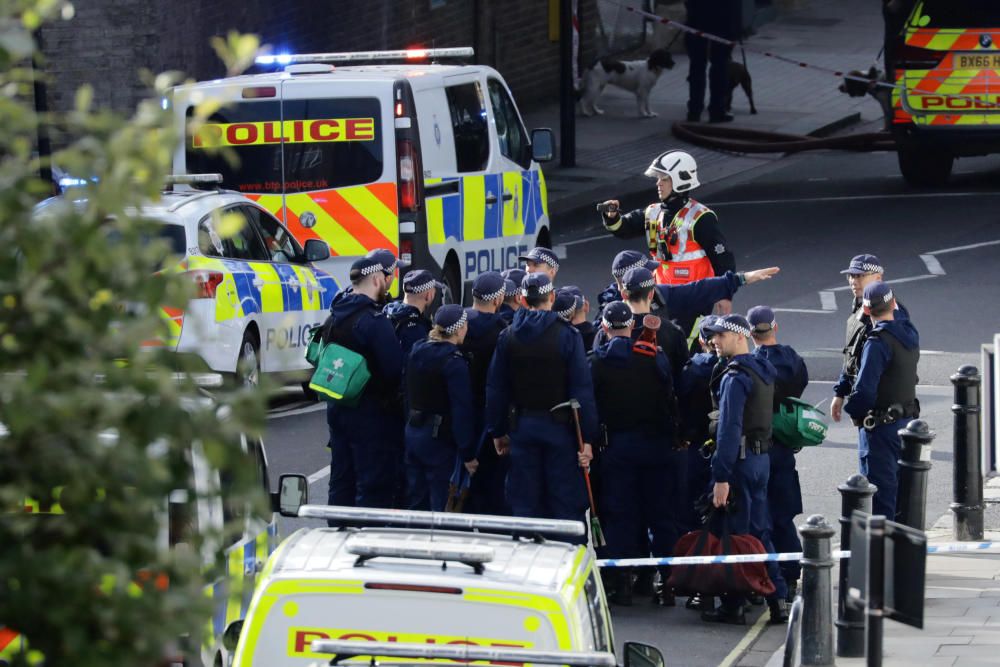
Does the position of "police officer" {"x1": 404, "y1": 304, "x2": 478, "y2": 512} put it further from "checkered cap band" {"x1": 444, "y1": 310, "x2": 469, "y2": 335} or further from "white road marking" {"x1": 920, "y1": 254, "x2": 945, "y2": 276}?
"white road marking" {"x1": 920, "y1": 254, "x2": 945, "y2": 276}

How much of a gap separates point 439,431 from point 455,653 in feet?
17.9

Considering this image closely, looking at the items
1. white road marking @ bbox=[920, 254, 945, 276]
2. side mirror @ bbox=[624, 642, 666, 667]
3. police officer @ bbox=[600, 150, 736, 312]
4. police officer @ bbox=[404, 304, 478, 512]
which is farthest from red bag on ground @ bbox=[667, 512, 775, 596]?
white road marking @ bbox=[920, 254, 945, 276]

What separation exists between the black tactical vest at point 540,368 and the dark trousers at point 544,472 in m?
0.12

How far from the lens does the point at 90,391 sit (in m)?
2.90

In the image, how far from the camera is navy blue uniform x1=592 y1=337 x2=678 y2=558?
9.81 meters

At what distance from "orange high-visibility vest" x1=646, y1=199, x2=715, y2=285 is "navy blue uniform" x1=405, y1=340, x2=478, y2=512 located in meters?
2.81

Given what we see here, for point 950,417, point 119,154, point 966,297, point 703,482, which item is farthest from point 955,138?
point 119,154

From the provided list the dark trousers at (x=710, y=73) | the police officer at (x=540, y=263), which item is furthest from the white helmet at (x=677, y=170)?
the dark trousers at (x=710, y=73)

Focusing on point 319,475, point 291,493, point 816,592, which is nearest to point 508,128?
point 319,475

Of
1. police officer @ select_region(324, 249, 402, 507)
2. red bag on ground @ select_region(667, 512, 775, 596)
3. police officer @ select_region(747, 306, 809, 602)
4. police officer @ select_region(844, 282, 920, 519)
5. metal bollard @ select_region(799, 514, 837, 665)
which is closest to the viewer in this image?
metal bollard @ select_region(799, 514, 837, 665)

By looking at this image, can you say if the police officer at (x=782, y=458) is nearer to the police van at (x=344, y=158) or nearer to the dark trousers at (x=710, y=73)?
the police van at (x=344, y=158)

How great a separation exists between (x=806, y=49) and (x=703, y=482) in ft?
77.9

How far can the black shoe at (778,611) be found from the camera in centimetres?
964

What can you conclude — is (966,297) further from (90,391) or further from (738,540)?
(90,391)
